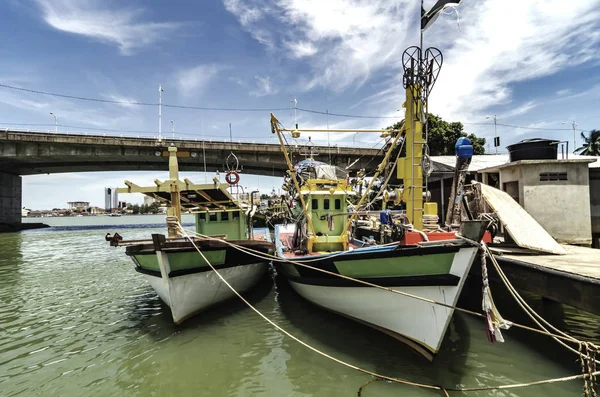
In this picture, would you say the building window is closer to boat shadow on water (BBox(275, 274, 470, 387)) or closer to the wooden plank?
the wooden plank

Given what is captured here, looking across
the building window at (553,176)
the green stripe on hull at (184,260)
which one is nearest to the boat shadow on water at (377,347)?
the green stripe on hull at (184,260)

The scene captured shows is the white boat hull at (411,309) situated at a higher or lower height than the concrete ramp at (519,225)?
lower

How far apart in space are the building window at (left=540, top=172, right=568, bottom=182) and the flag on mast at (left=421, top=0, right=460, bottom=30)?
8.50 metres

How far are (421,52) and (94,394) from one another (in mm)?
9227

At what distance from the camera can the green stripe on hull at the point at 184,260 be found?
7.62 meters

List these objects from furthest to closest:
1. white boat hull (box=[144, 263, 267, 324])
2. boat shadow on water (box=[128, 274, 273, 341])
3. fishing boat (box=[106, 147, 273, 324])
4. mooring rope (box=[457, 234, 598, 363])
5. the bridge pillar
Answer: the bridge pillar < boat shadow on water (box=[128, 274, 273, 341]) < white boat hull (box=[144, 263, 267, 324]) < fishing boat (box=[106, 147, 273, 324]) < mooring rope (box=[457, 234, 598, 363])

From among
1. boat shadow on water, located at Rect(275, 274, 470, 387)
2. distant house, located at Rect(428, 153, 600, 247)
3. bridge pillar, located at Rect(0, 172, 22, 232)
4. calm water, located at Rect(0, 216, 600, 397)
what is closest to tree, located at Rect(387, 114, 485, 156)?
distant house, located at Rect(428, 153, 600, 247)

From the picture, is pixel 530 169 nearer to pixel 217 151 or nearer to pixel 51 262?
pixel 51 262

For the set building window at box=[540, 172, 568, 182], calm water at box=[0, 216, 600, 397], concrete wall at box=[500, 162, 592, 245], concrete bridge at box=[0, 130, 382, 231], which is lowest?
calm water at box=[0, 216, 600, 397]

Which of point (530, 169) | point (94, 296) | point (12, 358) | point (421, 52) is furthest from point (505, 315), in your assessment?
point (94, 296)

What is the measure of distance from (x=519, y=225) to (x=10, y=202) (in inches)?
2302

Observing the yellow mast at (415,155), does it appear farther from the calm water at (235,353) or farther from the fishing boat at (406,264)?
the calm water at (235,353)

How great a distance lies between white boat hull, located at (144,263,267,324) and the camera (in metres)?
7.71

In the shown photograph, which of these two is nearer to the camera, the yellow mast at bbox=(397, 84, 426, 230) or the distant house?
the yellow mast at bbox=(397, 84, 426, 230)
